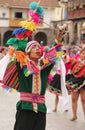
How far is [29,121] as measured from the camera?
5328 millimetres

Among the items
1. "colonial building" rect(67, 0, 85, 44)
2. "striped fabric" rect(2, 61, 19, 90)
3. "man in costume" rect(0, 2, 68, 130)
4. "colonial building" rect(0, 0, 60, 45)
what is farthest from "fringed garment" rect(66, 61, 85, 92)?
"colonial building" rect(0, 0, 60, 45)

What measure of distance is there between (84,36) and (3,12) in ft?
47.8

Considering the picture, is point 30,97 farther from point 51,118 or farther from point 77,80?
point 51,118

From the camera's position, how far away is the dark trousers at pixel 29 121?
534 cm

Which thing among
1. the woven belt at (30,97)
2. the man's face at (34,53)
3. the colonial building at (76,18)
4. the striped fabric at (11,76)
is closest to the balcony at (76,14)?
the colonial building at (76,18)

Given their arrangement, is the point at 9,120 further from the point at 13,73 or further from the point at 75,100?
the point at 13,73

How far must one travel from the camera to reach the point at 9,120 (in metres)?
8.48

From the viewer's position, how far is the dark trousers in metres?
5.34

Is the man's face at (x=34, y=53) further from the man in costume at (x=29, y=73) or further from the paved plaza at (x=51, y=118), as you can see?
the paved plaza at (x=51, y=118)

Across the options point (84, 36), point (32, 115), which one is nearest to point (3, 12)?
point (84, 36)

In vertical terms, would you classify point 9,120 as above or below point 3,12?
below

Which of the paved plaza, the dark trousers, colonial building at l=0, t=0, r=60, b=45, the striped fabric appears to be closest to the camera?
the dark trousers

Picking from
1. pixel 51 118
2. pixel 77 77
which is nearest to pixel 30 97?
pixel 77 77

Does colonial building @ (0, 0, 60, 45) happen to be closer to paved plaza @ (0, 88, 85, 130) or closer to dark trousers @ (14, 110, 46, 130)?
paved plaza @ (0, 88, 85, 130)
